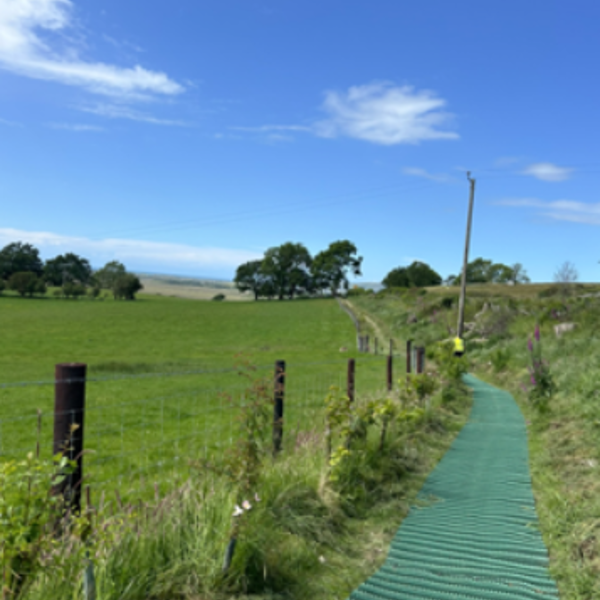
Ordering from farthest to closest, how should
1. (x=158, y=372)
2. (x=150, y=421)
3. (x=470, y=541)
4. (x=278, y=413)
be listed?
(x=158, y=372) → (x=150, y=421) → (x=278, y=413) → (x=470, y=541)

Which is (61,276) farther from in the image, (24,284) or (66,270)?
(24,284)

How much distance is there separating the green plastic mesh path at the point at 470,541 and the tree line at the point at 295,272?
100 meters

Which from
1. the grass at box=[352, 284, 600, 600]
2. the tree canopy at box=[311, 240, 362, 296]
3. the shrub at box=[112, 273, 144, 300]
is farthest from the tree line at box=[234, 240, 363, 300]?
the grass at box=[352, 284, 600, 600]

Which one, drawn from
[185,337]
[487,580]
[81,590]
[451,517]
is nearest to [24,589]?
[81,590]

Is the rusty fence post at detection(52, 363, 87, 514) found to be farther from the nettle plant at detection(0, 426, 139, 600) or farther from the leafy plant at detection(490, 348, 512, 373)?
the leafy plant at detection(490, 348, 512, 373)

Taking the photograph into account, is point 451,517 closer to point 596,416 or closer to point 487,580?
point 487,580

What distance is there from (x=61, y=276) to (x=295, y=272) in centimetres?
4156

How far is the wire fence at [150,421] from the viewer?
19.6 feet

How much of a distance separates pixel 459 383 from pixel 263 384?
11.1m

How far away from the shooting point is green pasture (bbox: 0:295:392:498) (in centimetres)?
787

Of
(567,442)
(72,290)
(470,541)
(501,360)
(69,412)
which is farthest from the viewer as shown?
(72,290)

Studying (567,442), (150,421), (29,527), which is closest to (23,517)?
(29,527)

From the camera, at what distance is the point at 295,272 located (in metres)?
108

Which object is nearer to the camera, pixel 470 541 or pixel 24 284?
pixel 470 541
